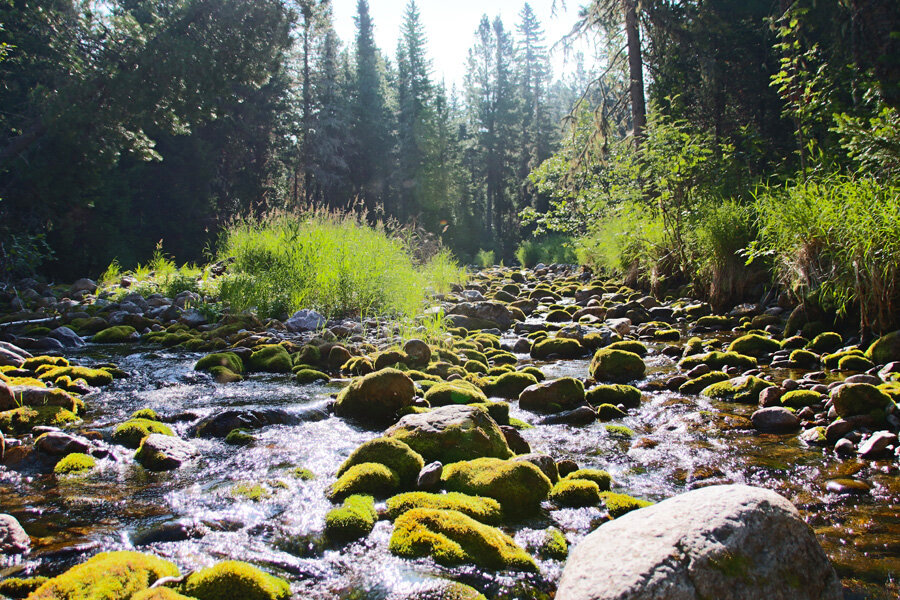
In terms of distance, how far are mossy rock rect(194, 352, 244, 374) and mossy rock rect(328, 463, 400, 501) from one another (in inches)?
136

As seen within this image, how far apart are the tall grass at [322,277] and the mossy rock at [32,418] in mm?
4619

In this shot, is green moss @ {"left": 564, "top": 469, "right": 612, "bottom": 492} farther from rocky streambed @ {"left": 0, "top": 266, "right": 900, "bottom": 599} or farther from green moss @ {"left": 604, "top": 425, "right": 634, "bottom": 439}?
green moss @ {"left": 604, "top": 425, "right": 634, "bottom": 439}

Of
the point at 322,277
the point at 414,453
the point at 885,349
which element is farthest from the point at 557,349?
the point at 414,453

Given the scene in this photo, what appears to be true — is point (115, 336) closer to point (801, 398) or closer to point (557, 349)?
point (557, 349)

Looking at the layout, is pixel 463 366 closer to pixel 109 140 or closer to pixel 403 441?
pixel 403 441

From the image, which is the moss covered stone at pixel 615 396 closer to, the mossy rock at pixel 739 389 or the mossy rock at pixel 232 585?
the mossy rock at pixel 739 389

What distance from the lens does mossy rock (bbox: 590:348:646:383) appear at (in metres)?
6.27

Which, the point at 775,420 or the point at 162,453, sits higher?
the point at 162,453

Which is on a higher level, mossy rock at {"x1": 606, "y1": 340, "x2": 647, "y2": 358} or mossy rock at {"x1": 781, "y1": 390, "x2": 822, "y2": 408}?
mossy rock at {"x1": 606, "y1": 340, "x2": 647, "y2": 358}

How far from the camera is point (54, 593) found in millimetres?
1889

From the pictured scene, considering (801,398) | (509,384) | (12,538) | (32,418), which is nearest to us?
(12,538)

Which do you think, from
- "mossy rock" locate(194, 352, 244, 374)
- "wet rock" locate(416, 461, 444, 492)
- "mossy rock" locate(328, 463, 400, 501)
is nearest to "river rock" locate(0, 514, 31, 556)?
"mossy rock" locate(328, 463, 400, 501)

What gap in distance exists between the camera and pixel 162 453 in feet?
11.4

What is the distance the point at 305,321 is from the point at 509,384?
12.6 ft
